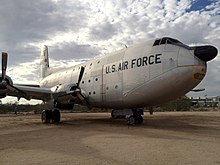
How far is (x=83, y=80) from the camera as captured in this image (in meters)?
18.0

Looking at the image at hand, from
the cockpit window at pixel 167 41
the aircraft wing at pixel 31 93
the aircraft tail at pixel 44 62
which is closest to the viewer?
the cockpit window at pixel 167 41

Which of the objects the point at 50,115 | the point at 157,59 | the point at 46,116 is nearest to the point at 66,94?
the point at 50,115

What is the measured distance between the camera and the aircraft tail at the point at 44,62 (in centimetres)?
2751

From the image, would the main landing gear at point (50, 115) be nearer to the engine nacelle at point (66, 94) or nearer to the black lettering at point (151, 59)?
the engine nacelle at point (66, 94)

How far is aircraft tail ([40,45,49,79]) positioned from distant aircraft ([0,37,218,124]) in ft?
32.2

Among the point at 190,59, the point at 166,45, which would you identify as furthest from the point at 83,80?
the point at 190,59

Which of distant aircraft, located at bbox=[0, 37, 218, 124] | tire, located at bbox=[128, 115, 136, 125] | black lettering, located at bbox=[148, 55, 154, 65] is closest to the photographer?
distant aircraft, located at bbox=[0, 37, 218, 124]

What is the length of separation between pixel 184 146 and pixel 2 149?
5761 mm

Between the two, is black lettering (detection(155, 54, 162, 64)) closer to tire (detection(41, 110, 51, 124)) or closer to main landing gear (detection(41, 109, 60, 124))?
main landing gear (detection(41, 109, 60, 124))

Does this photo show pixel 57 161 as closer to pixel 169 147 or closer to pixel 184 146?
pixel 169 147

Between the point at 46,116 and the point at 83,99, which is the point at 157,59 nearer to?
the point at 83,99

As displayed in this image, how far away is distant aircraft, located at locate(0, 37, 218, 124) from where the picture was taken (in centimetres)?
1182

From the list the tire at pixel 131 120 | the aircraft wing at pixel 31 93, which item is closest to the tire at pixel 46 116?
the aircraft wing at pixel 31 93

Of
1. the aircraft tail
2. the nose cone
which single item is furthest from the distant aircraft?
the aircraft tail
